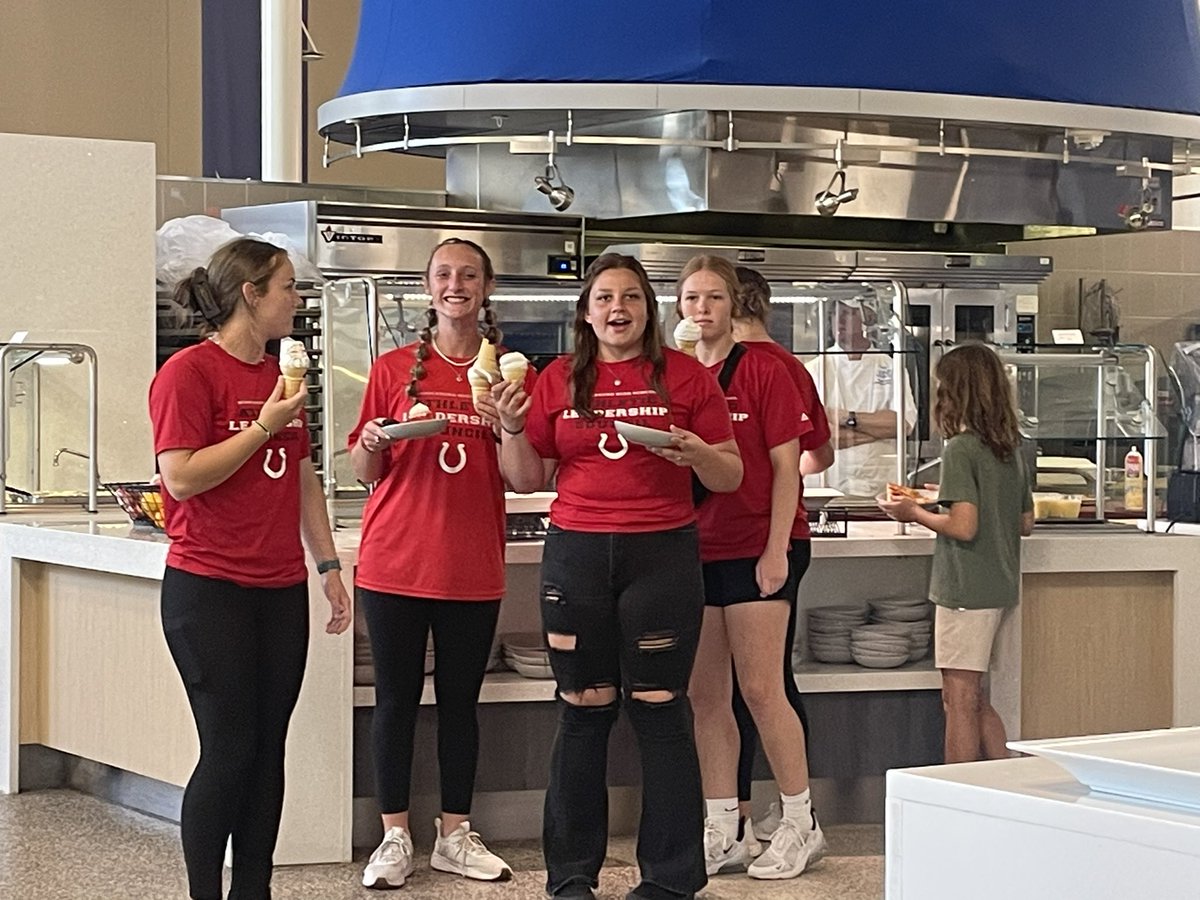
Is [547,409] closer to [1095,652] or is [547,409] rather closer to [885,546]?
[885,546]

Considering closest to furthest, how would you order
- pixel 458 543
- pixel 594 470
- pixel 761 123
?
pixel 594 470 < pixel 458 543 < pixel 761 123

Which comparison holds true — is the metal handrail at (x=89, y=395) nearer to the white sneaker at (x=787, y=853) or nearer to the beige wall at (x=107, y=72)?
the white sneaker at (x=787, y=853)

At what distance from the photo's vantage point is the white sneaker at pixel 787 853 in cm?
461

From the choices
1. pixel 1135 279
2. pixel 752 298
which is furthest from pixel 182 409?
pixel 1135 279

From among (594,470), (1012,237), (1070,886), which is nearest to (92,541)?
(594,470)

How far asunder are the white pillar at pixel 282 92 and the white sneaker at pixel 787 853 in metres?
4.76

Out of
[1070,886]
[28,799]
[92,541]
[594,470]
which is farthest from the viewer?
[28,799]

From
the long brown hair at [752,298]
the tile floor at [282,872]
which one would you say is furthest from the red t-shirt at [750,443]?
the tile floor at [282,872]

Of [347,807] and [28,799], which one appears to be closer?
[347,807]

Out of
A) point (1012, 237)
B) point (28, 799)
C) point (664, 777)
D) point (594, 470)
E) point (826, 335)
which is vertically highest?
point (1012, 237)

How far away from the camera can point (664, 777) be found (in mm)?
4094

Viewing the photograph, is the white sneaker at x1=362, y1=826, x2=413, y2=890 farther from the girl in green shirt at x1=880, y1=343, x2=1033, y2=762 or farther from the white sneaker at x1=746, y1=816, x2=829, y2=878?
the girl in green shirt at x1=880, y1=343, x2=1033, y2=762

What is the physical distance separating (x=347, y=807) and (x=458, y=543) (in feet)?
2.83

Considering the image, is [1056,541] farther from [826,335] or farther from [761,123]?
[761,123]
